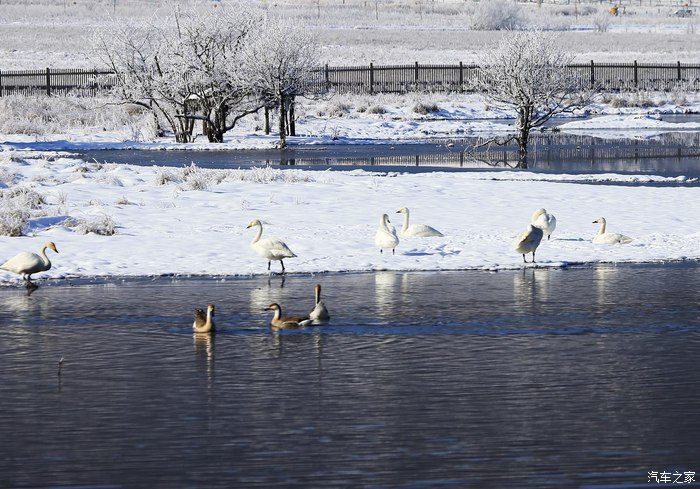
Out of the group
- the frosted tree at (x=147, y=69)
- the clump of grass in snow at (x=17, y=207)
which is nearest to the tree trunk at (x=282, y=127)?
the frosted tree at (x=147, y=69)

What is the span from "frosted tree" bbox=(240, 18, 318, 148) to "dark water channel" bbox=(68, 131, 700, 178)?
9.36ft

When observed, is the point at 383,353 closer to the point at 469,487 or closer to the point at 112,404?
the point at 112,404

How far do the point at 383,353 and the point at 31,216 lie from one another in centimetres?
1182

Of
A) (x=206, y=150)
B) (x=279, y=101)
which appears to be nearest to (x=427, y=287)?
(x=206, y=150)

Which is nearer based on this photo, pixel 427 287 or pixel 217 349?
pixel 217 349

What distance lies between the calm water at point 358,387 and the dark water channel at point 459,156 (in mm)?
17802

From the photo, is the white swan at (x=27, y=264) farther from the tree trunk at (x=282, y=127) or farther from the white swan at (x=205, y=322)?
the tree trunk at (x=282, y=127)

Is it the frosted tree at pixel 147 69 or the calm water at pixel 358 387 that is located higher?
the frosted tree at pixel 147 69

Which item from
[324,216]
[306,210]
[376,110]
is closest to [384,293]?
[324,216]

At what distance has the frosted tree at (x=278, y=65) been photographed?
A: 44.9 m

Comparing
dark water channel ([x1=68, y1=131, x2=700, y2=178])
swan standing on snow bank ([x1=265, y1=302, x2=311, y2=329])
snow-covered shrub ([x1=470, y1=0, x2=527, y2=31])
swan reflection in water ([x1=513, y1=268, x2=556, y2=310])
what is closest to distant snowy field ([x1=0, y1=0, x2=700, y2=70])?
snow-covered shrub ([x1=470, y1=0, x2=527, y2=31])

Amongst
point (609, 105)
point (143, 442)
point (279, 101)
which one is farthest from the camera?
point (609, 105)

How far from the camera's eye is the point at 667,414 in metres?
10.3

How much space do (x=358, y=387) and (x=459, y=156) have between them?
27.9 metres
